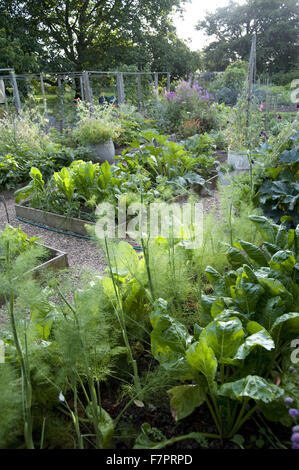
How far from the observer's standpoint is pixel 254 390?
1.04m

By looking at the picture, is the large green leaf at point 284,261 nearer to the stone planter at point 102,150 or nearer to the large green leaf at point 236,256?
the large green leaf at point 236,256

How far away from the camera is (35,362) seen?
1263mm

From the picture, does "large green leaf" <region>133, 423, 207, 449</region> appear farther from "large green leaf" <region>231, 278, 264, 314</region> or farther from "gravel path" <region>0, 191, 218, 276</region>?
"gravel path" <region>0, 191, 218, 276</region>

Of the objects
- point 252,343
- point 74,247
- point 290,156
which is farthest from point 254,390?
point 74,247

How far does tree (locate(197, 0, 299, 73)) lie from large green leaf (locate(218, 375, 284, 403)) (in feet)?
97.6

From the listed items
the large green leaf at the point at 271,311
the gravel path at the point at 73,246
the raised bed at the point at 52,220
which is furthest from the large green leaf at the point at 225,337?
the raised bed at the point at 52,220

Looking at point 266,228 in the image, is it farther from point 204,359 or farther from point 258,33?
point 258,33

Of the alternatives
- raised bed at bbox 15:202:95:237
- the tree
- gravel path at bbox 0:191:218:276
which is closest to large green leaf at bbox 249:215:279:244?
gravel path at bbox 0:191:218:276

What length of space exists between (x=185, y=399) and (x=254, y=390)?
1.13ft

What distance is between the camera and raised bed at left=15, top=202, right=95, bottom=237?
4.02 meters

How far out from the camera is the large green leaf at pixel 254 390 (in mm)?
1021

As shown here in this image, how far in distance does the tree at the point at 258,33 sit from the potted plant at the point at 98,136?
24.2m

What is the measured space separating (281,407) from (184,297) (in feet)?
2.43

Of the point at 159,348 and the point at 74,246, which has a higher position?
the point at 159,348
